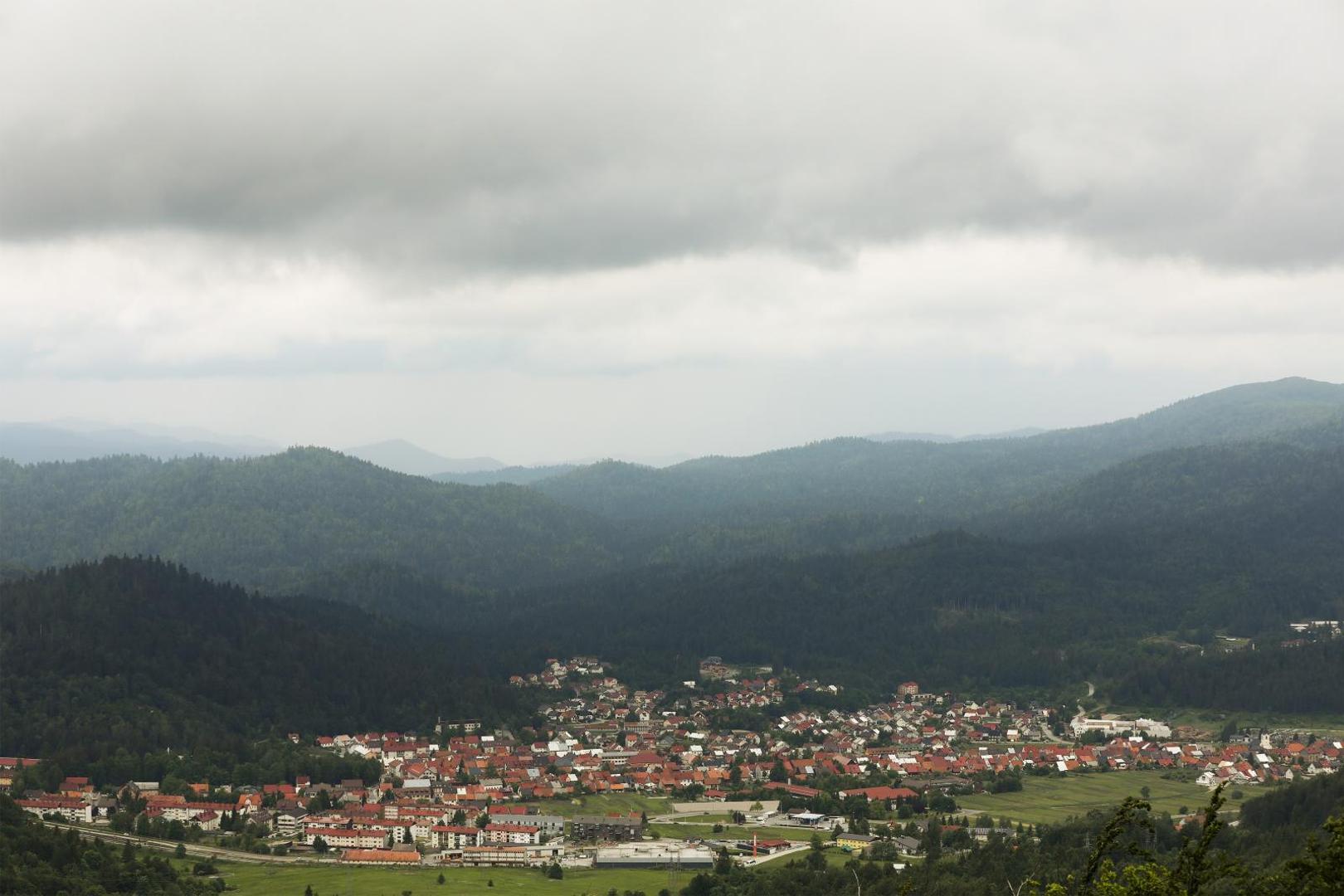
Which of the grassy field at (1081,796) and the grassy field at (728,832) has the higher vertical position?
the grassy field at (728,832)

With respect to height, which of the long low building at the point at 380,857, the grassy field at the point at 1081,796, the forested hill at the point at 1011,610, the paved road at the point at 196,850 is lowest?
the grassy field at the point at 1081,796

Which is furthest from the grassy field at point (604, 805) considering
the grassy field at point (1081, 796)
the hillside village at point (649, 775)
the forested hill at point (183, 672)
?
the forested hill at point (183, 672)

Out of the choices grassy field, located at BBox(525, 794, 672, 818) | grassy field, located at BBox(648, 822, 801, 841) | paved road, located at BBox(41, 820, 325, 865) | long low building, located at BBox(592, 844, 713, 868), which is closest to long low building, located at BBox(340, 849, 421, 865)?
paved road, located at BBox(41, 820, 325, 865)

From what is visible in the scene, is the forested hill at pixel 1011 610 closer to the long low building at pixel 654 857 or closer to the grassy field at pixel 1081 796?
the grassy field at pixel 1081 796

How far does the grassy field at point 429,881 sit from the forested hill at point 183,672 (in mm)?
27363

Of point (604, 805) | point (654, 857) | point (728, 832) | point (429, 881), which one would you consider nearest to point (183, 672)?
point (604, 805)

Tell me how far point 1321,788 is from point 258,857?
5354 cm

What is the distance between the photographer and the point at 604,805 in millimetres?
88188

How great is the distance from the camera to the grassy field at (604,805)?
85.2 meters

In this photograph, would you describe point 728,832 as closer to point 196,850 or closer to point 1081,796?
point 1081,796

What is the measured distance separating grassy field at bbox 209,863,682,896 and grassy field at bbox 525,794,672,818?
47.0 ft

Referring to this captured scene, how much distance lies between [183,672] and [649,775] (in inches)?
1591

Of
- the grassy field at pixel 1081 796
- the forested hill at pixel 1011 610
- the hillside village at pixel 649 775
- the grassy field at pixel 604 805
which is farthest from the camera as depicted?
the forested hill at pixel 1011 610

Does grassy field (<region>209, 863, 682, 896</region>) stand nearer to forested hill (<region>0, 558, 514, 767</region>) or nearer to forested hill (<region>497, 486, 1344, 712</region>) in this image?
forested hill (<region>0, 558, 514, 767</region>)
